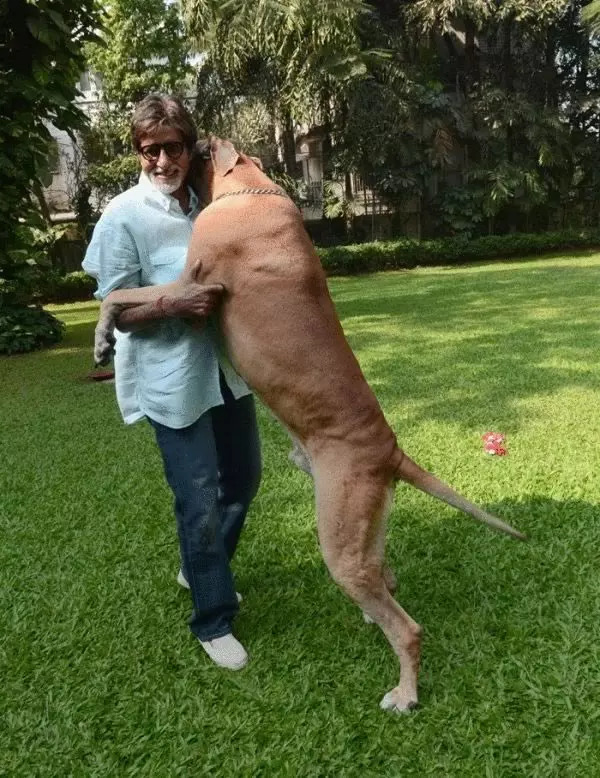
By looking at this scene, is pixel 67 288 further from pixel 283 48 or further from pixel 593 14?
pixel 593 14

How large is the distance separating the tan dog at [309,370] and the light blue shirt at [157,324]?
0.13 m

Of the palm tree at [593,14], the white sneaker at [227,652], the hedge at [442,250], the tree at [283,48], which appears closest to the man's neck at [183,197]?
the white sneaker at [227,652]

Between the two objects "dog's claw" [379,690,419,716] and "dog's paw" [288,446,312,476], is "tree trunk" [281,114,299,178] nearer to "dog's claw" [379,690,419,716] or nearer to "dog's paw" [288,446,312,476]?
"dog's paw" [288,446,312,476]

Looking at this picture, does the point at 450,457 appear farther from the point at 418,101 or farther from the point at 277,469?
the point at 418,101

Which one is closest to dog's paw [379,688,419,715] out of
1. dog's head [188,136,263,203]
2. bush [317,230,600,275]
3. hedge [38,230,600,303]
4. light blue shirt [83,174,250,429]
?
light blue shirt [83,174,250,429]

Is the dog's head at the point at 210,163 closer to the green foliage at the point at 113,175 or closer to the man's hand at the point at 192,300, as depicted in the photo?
the man's hand at the point at 192,300

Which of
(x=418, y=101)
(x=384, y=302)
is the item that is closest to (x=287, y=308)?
(x=384, y=302)

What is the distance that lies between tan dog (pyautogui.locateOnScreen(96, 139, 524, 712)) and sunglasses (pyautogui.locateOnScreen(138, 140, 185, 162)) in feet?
0.52

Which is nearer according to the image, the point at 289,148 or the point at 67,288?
the point at 67,288

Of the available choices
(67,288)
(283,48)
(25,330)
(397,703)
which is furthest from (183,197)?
(283,48)

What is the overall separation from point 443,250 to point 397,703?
19.5m

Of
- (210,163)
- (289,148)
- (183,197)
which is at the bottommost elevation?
(183,197)

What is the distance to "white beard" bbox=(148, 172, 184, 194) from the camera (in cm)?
250

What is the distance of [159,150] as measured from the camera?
2.46 metres
